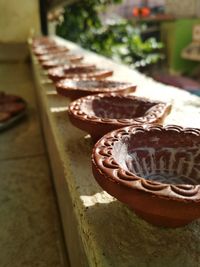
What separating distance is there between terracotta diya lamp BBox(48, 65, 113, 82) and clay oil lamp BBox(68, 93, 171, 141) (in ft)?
1.33

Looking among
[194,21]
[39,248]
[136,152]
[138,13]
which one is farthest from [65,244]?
[138,13]

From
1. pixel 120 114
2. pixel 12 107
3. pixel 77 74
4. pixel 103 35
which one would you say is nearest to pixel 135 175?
pixel 120 114

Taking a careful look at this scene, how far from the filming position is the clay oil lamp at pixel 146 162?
1.90 ft

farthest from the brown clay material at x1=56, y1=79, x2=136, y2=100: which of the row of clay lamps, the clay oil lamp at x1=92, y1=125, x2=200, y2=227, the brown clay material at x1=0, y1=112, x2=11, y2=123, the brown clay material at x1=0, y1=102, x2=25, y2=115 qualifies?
the brown clay material at x1=0, y1=102, x2=25, y2=115

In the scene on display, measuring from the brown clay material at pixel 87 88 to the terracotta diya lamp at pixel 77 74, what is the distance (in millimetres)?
74

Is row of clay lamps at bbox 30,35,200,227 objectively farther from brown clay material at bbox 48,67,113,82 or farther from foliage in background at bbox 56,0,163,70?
foliage in background at bbox 56,0,163,70

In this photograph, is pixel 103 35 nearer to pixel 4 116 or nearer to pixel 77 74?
pixel 4 116

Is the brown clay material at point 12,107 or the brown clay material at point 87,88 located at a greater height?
the brown clay material at point 87,88

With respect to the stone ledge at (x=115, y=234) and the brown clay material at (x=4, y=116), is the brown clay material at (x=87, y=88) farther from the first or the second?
the brown clay material at (x=4, y=116)

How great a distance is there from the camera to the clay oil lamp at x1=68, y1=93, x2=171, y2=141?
91 cm

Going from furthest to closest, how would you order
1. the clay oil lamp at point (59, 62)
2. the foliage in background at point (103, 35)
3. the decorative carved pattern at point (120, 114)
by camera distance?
1. the foliage in background at point (103, 35)
2. the clay oil lamp at point (59, 62)
3. the decorative carved pattern at point (120, 114)

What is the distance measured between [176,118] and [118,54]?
438 centimetres

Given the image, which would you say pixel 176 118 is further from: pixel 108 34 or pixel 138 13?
pixel 138 13

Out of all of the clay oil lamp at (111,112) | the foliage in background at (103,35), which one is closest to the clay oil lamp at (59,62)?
the clay oil lamp at (111,112)
